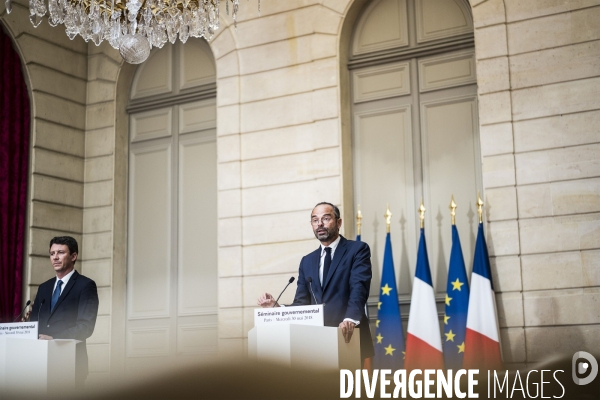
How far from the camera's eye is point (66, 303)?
5.91m

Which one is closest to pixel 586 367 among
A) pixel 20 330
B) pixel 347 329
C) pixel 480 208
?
pixel 347 329

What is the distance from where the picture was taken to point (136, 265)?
918cm

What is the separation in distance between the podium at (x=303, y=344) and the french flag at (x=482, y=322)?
2.15 meters

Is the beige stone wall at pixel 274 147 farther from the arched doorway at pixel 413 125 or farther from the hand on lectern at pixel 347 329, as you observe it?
the hand on lectern at pixel 347 329

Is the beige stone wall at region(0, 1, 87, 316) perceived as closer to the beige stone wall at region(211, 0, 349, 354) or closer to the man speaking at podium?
the beige stone wall at region(211, 0, 349, 354)

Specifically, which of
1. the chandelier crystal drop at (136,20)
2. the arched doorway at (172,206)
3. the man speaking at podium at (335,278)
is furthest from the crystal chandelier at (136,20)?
the arched doorway at (172,206)

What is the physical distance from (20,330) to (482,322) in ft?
11.9

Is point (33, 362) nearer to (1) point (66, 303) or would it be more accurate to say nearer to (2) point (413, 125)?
(1) point (66, 303)

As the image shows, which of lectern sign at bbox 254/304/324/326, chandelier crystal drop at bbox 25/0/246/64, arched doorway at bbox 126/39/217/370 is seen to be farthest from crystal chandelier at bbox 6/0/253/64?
lectern sign at bbox 254/304/324/326

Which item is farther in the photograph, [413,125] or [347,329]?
[413,125]

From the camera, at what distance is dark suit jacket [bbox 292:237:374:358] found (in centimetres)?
535

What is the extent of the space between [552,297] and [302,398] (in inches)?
190

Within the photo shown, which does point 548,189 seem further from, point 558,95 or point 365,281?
point 365,281

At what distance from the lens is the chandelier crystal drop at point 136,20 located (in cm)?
645
